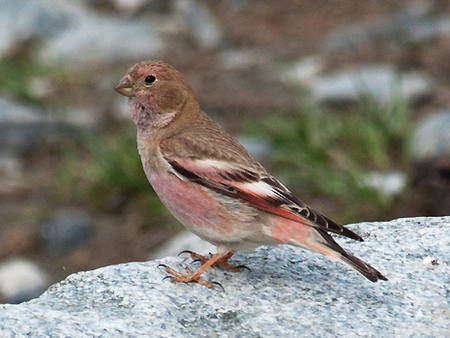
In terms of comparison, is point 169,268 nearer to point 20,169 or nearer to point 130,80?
point 130,80

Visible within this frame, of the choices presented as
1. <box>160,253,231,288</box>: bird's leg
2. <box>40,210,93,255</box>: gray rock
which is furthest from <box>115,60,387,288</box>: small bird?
<box>40,210,93,255</box>: gray rock

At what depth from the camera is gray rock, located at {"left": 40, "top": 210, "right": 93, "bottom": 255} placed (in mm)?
7297

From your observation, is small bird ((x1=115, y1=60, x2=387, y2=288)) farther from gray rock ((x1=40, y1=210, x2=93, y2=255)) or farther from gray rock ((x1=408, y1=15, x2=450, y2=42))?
gray rock ((x1=408, y1=15, x2=450, y2=42))

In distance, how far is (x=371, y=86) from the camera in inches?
352

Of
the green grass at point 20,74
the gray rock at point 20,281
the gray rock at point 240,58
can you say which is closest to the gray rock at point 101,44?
the green grass at point 20,74

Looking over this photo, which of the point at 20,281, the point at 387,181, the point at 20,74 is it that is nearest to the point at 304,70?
the point at 387,181

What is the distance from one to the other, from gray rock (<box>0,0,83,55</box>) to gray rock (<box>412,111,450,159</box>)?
17.7ft

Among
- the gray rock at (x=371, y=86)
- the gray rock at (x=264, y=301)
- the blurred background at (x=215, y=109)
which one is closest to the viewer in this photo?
the gray rock at (x=264, y=301)

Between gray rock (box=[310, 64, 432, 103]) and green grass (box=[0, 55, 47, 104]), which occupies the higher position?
gray rock (box=[310, 64, 432, 103])

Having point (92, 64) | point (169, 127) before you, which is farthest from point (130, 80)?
point (92, 64)

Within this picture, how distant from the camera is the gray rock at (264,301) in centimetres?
351

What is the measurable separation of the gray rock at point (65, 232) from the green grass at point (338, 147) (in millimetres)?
1707

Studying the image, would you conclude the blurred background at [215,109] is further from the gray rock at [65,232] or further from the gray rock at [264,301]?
the gray rock at [264,301]

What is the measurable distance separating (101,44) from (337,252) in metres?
7.61
